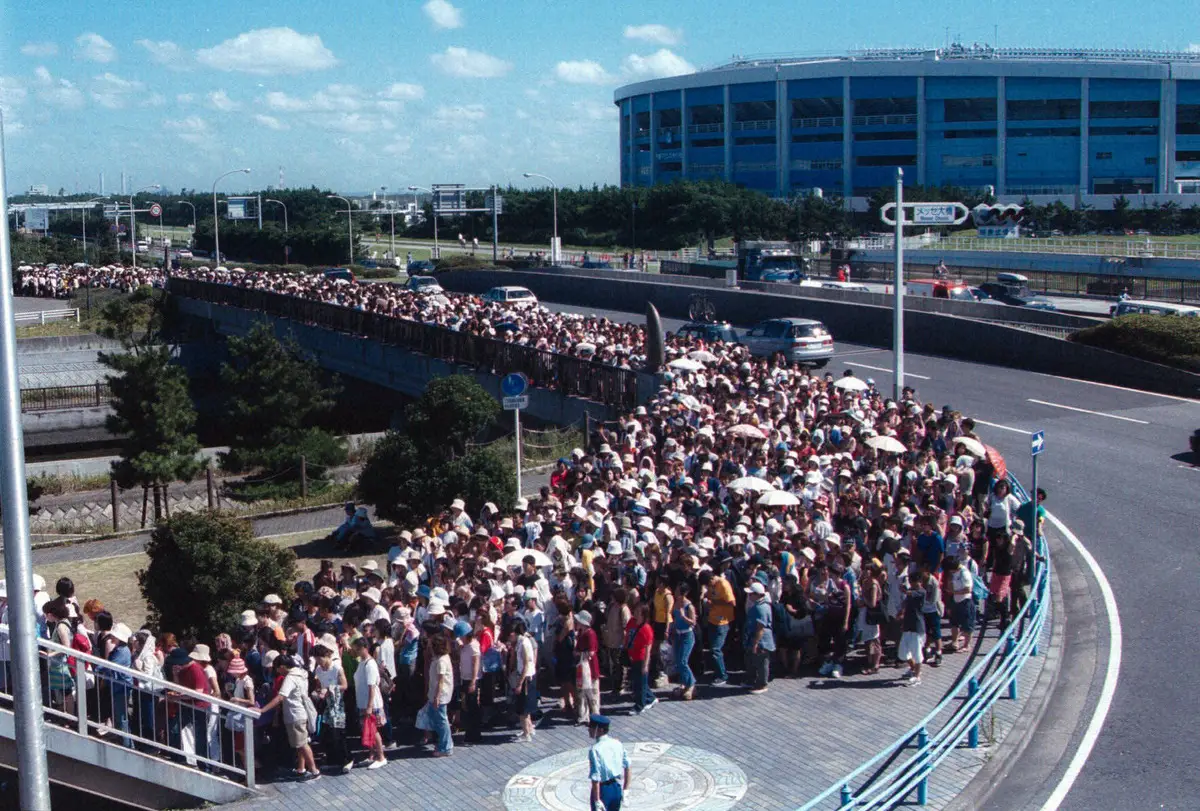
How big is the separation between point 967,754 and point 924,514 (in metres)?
3.88

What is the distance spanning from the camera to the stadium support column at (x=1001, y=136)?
361ft

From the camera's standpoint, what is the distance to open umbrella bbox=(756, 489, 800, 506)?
16547 millimetres

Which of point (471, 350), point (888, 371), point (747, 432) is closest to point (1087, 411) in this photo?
point (888, 371)

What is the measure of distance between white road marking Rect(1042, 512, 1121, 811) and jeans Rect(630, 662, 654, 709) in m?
3.92

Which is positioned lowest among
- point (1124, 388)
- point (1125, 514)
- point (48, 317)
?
point (1125, 514)

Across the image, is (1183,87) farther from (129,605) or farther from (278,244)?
(129,605)

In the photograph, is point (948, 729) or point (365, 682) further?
point (365, 682)

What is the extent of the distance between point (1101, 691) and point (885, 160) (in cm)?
10442

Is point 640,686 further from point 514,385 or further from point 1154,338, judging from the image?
point 1154,338

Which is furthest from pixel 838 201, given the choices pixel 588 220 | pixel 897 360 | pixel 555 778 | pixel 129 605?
pixel 555 778

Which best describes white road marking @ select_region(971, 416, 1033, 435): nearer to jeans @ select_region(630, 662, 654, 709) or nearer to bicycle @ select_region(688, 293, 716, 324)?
jeans @ select_region(630, 662, 654, 709)

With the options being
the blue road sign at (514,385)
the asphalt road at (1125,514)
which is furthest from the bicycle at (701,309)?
the blue road sign at (514,385)

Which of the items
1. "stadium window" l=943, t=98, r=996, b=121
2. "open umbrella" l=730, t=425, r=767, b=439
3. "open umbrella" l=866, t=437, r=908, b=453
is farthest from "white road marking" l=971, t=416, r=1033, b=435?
"stadium window" l=943, t=98, r=996, b=121

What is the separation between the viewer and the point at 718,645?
13781 millimetres
